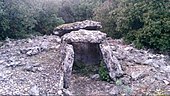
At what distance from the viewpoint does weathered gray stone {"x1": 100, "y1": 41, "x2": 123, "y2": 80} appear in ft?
30.4

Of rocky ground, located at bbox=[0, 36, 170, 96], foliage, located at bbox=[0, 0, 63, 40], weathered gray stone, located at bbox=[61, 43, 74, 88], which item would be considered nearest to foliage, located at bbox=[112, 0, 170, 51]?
rocky ground, located at bbox=[0, 36, 170, 96]

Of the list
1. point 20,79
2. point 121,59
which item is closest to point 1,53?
point 20,79

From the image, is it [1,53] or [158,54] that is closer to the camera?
[1,53]

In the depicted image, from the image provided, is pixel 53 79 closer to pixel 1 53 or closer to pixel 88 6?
pixel 1 53

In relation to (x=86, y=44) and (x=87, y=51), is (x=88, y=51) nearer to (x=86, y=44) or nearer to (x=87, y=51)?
(x=87, y=51)

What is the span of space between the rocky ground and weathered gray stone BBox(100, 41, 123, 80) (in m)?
0.20

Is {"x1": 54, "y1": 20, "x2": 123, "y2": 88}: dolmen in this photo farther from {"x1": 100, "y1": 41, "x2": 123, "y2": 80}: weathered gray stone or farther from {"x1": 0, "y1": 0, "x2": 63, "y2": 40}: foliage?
{"x1": 0, "y1": 0, "x2": 63, "y2": 40}: foliage

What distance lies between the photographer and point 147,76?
9039 mm

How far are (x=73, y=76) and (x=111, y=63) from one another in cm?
118

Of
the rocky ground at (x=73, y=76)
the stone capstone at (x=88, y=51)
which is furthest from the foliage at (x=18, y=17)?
the stone capstone at (x=88, y=51)

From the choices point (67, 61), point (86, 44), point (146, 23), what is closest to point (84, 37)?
point (86, 44)

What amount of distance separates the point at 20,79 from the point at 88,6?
10093mm

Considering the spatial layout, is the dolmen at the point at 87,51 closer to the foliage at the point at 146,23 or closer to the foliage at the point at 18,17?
the foliage at the point at 146,23

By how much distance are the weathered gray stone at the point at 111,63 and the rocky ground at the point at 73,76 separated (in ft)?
0.66
